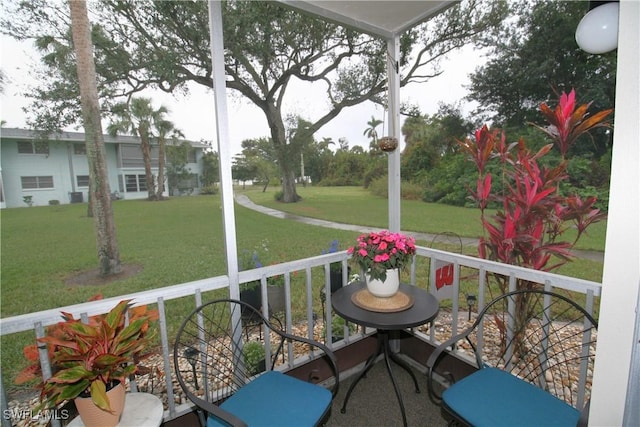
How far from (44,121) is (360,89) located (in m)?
4.06

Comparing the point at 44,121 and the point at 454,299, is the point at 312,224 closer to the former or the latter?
the point at 454,299

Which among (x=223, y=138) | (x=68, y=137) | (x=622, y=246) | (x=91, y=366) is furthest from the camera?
(x=68, y=137)

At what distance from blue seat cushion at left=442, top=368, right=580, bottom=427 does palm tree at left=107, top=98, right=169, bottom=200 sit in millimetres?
4421

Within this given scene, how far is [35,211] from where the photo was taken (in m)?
3.57

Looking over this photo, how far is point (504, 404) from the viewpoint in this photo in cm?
121

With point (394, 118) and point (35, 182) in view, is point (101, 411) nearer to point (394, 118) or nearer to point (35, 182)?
point (394, 118)

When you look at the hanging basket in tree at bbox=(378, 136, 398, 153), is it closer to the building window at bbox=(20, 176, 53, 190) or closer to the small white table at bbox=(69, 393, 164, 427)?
the small white table at bbox=(69, 393, 164, 427)

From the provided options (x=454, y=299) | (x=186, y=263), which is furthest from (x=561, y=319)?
(x=186, y=263)

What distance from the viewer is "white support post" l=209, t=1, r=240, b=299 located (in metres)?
1.46

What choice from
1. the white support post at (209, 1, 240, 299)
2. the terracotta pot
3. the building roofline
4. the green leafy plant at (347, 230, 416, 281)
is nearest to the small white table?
the terracotta pot

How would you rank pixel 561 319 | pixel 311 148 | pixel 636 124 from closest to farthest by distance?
pixel 636 124, pixel 561 319, pixel 311 148

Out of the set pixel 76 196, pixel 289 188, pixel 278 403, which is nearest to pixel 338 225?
pixel 289 188

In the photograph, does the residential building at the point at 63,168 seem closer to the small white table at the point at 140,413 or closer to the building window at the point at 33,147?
the building window at the point at 33,147

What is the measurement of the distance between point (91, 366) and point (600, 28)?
2267 mm
